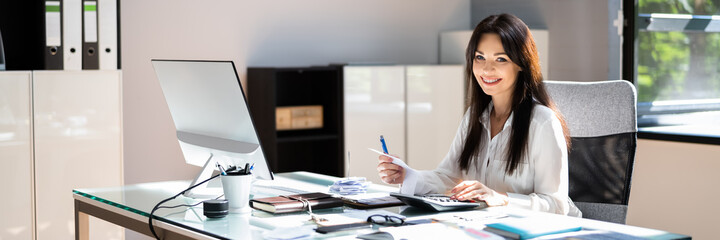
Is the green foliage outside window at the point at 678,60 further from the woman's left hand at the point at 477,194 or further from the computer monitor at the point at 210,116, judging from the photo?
the computer monitor at the point at 210,116

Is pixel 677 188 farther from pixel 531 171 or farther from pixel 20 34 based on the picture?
pixel 20 34

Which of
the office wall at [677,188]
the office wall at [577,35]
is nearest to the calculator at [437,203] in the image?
the office wall at [677,188]

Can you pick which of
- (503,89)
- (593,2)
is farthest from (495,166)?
(593,2)

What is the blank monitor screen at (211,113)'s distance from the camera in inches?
80.1

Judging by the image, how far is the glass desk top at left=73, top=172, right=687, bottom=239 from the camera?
1701mm

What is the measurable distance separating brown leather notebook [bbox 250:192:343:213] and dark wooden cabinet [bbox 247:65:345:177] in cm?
219

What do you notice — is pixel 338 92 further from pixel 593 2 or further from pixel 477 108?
pixel 477 108

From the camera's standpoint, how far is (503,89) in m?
2.29

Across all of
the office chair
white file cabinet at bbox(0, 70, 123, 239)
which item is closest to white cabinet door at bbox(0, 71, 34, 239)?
white file cabinet at bbox(0, 70, 123, 239)

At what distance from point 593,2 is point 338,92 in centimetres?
156

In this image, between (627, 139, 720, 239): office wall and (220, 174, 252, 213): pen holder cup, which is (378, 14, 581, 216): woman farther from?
(627, 139, 720, 239): office wall

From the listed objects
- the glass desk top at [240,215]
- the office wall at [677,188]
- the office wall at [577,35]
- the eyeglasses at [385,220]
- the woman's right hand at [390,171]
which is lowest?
the office wall at [677,188]

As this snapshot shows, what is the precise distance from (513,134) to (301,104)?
250 centimetres

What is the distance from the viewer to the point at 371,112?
178 inches
